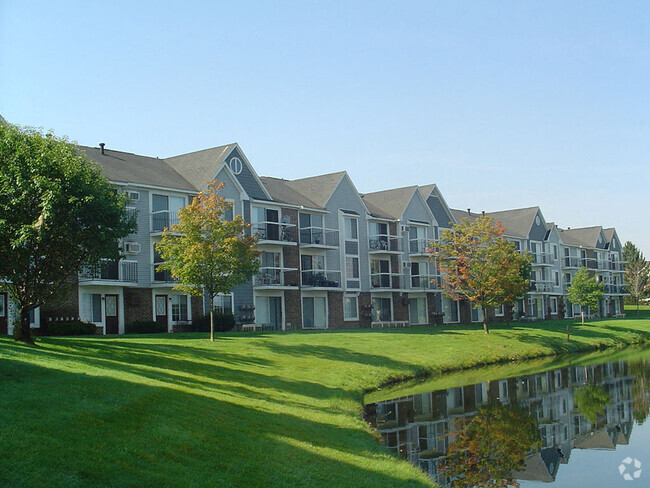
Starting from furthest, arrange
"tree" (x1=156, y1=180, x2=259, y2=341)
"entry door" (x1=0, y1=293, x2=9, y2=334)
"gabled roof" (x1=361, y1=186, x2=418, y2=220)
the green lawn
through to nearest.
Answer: "gabled roof" (x1=361, y1=186, x2=418, y2=220) < "entry door" (x1=0, y1=293, x2=9, y2=334) < "tree" (x1=156, y1=180, x2=259, y2=341) < the green lawn

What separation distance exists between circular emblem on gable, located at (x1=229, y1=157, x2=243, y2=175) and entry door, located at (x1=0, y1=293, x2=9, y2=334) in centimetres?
1548

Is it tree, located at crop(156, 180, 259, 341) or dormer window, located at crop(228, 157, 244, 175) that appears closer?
tree, located at crop(156, 180, 259, 341)

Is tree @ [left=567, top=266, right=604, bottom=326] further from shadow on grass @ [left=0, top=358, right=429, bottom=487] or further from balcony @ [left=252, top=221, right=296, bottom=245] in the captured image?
shadow on grass @ [left=0, top=358, right=429, bottom=487]

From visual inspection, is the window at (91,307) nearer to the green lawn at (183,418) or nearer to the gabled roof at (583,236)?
the green lawn at (183,418)

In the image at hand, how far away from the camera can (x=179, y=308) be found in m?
40.6

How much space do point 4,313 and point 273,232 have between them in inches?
684

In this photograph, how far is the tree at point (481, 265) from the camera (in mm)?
46938

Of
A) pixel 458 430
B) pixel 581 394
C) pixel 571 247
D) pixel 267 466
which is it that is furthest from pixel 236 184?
pixel 571 247

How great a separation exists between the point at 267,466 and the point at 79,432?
9.77 ft

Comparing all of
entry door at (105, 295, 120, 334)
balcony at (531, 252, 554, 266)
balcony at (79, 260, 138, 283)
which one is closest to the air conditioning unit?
balcony at (79, 260, 138, 283)

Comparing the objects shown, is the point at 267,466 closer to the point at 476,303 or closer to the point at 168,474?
the point at 168,474

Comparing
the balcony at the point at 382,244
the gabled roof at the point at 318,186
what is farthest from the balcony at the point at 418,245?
the gabled roof at the point at 318,186

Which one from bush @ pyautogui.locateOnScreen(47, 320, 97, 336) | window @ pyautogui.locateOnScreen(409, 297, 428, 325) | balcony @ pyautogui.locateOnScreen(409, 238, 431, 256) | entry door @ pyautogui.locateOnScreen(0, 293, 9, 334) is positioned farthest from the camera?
balcony @ pyautogui.locateOnScreen(409, 238, 431, 256)

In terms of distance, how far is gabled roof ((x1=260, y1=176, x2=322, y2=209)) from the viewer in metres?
48.0
